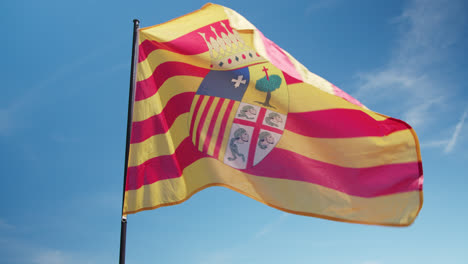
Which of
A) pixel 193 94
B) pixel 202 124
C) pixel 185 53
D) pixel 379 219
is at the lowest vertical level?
pixel 379 219

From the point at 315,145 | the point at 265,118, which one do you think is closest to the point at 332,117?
the point at 315,145

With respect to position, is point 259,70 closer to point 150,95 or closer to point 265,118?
point 265,118

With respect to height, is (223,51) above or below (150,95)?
above

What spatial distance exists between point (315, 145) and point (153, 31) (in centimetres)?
355

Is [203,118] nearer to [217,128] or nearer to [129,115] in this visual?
[217,128]

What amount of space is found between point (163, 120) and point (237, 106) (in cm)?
135

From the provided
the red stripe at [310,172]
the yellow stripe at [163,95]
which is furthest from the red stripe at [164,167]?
the yellow stripe at [163,95]

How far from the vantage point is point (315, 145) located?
24.9ft

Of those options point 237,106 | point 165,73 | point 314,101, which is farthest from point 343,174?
point 165,73

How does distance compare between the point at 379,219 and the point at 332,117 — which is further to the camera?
the point at 332,117

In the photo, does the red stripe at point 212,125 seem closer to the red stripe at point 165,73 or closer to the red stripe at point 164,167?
the red stripe at point 164,167

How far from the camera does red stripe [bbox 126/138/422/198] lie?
704 centimetres

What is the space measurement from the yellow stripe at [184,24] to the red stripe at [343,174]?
110 inches

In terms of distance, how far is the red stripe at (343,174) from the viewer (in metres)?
7.10
